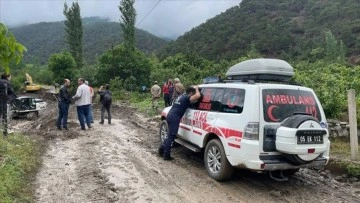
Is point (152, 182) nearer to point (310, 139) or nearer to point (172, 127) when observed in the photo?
point (172, 127)

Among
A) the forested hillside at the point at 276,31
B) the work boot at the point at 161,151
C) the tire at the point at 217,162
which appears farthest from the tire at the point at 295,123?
the forested hillside at the point at 276,31

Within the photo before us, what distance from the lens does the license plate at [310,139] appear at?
18.9 ft

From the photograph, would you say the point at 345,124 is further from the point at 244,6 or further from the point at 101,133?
the point at 244,6

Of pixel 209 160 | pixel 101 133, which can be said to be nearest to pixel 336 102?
pixel 209 160

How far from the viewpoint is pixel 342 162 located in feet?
24.8

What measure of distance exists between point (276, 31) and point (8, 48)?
79.0m

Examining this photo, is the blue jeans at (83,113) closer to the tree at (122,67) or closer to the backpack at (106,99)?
the backpack at (106,99)

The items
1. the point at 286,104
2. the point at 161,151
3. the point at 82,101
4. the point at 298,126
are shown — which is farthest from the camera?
the point at 82,101

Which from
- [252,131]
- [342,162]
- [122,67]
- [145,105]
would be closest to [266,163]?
[252,131]

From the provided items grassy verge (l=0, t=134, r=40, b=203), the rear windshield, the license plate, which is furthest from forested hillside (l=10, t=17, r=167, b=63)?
the license plate

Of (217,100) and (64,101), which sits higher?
(217,100)

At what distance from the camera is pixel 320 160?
6254 millimetres

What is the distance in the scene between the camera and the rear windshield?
607cm

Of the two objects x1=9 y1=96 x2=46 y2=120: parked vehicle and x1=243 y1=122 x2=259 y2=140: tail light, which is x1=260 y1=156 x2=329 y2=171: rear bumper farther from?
x1=9 y1=96 x2=46 y2=120: parked vehicle
